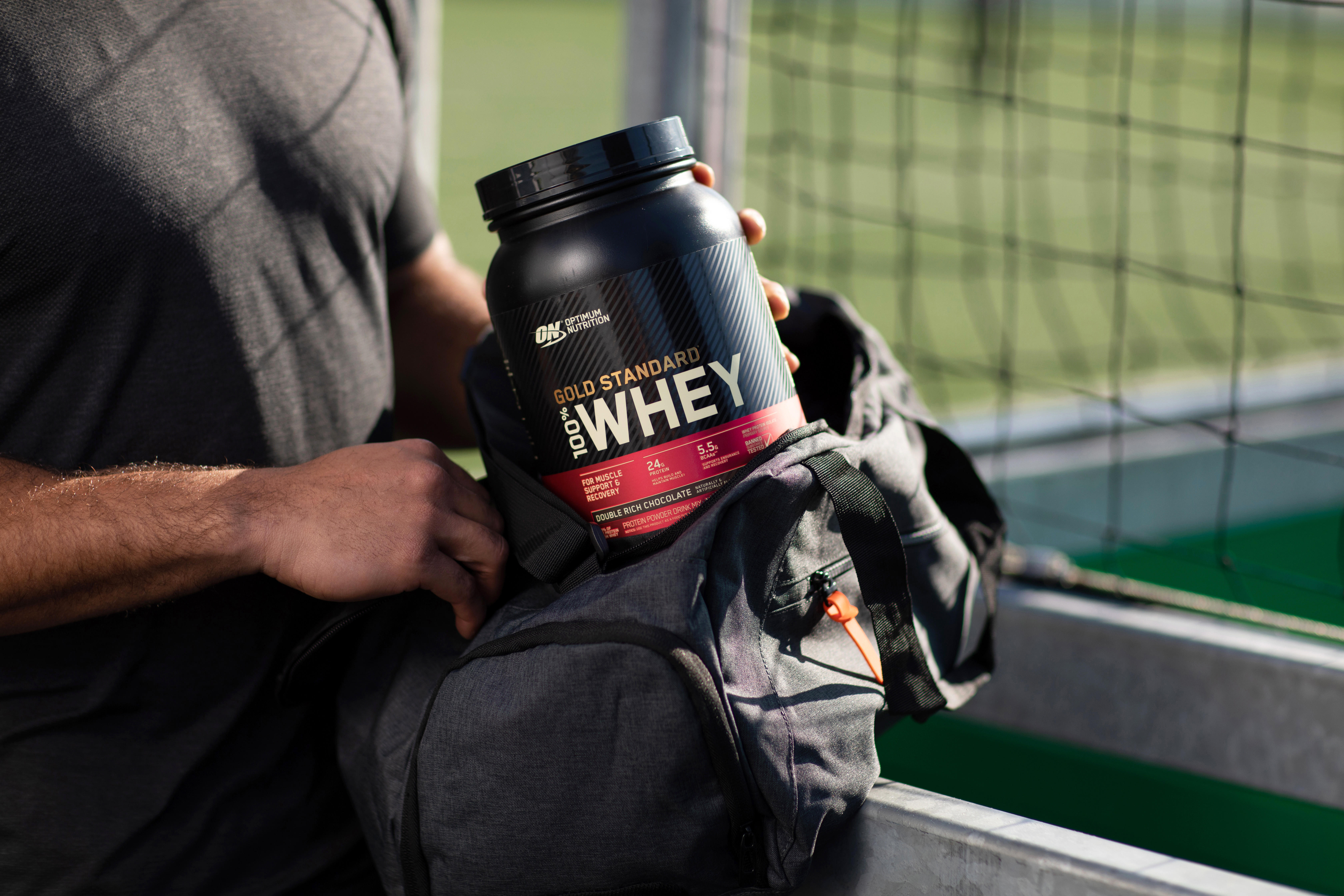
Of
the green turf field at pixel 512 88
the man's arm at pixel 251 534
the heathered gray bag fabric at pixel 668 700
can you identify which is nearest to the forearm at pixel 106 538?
the man's arm at pixel 251 534

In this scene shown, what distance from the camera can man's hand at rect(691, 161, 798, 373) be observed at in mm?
761

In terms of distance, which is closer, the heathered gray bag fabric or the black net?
the heathered gray bag fabric

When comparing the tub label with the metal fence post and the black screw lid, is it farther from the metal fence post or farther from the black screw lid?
the metal fence post

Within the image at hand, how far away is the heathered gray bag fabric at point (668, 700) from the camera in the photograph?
588 millimetres

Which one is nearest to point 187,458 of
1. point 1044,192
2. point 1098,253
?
point 1098,253

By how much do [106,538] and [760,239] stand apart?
53cm

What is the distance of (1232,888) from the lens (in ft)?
1.75

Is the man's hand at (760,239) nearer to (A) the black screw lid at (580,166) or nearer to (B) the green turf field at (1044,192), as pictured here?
(A) the black screw lid at (580,166)

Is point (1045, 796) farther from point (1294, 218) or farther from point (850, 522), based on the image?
point (1294, 218)

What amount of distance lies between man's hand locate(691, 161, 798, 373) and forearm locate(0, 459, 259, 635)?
39 centimetres

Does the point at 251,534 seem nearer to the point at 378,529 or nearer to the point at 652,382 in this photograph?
the point at 378,529

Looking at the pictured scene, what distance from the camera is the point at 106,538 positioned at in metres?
0.70

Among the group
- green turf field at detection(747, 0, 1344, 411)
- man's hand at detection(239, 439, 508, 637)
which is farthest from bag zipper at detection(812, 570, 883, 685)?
green turf field at detection(747, 0, 1344, 411)

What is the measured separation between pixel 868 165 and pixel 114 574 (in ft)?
26.3
